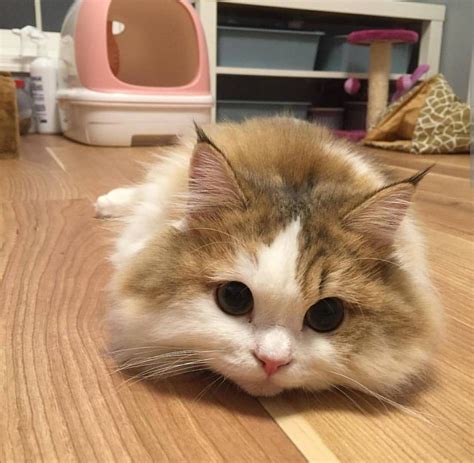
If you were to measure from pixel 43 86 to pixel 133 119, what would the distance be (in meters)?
0.93

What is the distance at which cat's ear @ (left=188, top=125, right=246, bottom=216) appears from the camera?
721mm

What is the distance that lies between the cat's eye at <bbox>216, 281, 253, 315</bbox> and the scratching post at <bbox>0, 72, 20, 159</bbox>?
6.74 ft

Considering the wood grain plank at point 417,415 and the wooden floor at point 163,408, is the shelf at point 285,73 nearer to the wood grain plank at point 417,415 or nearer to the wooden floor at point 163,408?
the wooden floor at point 163,408

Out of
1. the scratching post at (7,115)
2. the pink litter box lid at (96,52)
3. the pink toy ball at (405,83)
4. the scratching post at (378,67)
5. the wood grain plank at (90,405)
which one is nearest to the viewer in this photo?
the wood grain plank at (90,405)

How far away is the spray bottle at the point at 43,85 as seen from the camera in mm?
3592

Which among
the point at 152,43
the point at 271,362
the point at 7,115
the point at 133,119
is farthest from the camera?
the point at 152,43

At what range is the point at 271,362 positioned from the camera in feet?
2.22

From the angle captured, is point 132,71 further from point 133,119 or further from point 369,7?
point 369,7

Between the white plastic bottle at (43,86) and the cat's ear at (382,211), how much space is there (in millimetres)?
3278

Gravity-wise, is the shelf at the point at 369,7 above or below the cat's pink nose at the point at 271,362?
above

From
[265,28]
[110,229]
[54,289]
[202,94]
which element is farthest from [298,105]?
[54,289]

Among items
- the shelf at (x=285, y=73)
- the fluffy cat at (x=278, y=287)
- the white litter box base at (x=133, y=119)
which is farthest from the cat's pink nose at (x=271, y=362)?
the shelf at (x=285, y=73)

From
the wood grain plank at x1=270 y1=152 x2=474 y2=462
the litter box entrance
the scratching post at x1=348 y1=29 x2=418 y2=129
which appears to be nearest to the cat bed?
the scratching post at x1=348 y1=29 x2=418 y2=129

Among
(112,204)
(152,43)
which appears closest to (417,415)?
(112,204)
